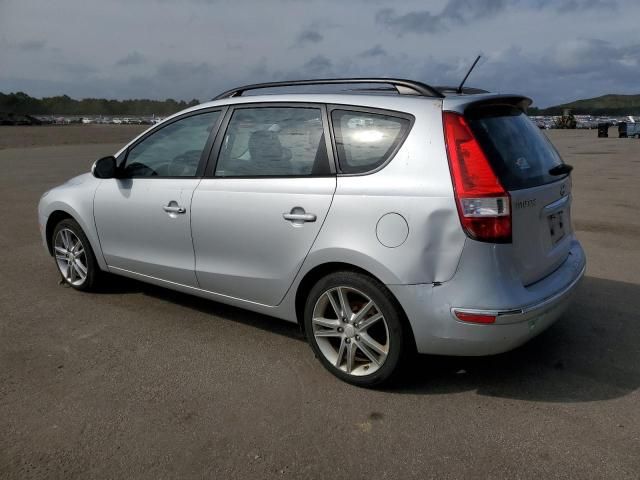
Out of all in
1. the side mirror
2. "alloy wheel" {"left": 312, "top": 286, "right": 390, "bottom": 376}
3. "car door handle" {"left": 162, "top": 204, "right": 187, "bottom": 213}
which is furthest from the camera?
the side mirror

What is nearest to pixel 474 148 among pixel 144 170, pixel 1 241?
pixel 144 170

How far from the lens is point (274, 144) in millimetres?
3939

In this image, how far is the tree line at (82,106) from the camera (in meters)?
125

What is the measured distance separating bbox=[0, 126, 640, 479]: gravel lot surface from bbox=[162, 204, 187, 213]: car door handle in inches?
35.2

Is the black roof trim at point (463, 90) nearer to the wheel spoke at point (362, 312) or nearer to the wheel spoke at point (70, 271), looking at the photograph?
the wheel spoke at point (362, 312)

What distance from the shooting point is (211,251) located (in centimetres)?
417

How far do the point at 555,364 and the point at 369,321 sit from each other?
132 centimetres

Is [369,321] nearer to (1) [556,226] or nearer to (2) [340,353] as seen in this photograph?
(2) [340,353]

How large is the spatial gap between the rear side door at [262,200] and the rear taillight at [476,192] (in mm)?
733

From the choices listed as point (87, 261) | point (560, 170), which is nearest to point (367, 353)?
point (560, 170)

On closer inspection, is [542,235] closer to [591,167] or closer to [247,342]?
[247,342]

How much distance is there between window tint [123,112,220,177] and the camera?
14.3 ft

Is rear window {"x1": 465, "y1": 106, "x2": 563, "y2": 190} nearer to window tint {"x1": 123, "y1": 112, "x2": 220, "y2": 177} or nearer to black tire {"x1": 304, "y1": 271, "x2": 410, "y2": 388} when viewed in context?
black tire {"x1": 304, "y1": 271, "x2": 410, "y2": 388}

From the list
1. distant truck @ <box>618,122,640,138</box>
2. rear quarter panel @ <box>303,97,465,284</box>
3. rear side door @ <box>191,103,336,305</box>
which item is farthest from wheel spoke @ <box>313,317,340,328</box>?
distant truck @ <box>618,122,640,138</box>
